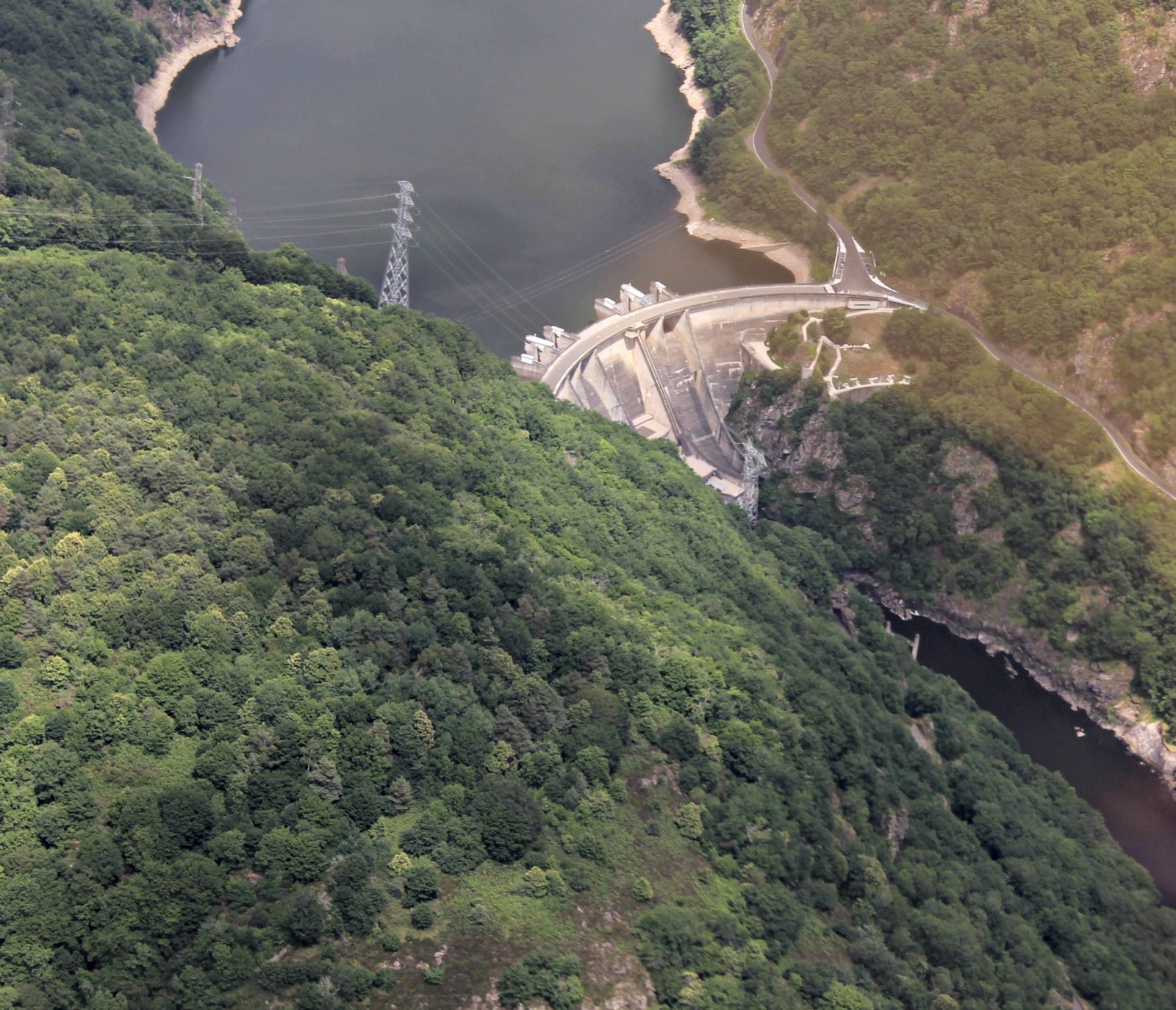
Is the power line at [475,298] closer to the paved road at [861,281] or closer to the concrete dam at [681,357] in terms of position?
the concrete dam at [681,357]

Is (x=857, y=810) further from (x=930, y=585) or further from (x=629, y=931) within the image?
(x=930, y=585)

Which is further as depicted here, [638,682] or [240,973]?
[638,682]

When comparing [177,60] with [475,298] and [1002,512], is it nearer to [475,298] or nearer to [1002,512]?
[475,298]

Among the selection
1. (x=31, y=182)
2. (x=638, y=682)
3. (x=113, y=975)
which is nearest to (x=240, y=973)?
(x=113, y=975)

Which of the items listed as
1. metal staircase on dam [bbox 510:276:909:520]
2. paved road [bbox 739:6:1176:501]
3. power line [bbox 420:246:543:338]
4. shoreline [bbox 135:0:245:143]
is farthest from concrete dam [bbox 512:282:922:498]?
shoreline [bbox 135:0:245:143]

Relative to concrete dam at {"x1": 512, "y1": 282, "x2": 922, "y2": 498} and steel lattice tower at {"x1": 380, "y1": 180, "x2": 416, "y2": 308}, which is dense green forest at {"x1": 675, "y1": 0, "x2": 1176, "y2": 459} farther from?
steel lattice tower at {"x1": 380, "y1": 180, "x2": 416, "y2": 308}

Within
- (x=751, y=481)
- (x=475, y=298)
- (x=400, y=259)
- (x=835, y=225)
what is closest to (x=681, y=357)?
(x=751, y=481)
